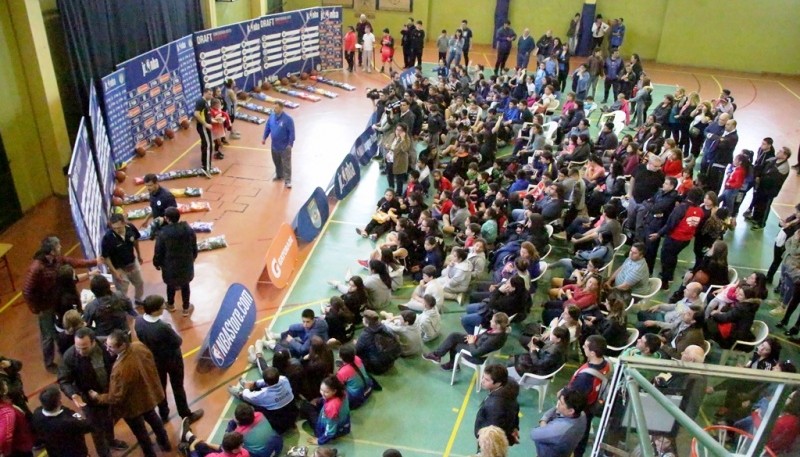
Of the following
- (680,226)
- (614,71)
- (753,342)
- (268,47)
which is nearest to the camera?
(753,342)

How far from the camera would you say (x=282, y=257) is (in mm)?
9859

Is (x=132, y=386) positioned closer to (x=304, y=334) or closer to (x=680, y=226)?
(x=304, y=334)

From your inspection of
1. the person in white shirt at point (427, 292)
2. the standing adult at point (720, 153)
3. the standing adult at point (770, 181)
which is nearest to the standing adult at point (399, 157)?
the person in white shirt at point (427, 292)

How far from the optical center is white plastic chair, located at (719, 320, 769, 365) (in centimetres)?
754

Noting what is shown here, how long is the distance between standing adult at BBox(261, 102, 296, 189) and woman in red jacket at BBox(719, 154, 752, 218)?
27.4 ft

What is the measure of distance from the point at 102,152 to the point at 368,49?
12.1 meters

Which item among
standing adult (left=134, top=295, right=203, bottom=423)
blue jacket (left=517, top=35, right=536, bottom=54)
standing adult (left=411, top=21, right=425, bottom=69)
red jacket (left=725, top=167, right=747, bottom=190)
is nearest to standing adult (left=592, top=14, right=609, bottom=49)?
blue jacket (left=517, top=35, right=536, bottom=54)

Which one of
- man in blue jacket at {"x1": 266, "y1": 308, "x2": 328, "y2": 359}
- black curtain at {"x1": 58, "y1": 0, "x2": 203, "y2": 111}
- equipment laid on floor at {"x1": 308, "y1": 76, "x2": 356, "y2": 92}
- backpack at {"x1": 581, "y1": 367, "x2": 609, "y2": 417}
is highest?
black curtain at {"x1": 58, "y1": 0, "x2": 203, "y2": 111}

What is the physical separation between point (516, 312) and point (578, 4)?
70.1 feet

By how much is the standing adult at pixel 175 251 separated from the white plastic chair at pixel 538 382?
15.1ft

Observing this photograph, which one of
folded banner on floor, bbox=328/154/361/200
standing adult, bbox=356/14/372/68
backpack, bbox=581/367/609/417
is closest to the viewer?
backpack, bbox=581/367/609/417

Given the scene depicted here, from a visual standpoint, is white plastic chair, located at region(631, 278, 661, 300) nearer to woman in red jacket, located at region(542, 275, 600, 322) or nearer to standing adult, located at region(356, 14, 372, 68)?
woman in red jacket, located at region(542, 275, 600, 322)

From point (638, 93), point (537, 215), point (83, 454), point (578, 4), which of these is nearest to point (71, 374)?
point (83, 454)

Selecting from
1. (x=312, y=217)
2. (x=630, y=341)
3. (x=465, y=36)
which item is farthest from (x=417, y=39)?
(x=630, y=341)
